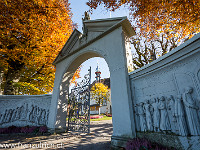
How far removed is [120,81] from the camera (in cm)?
411

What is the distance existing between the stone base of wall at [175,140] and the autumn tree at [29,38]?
832 cm

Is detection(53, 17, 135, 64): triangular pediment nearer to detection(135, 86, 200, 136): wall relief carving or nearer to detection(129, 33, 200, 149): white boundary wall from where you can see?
detection(129, 33, 200, 149): white boundary wall

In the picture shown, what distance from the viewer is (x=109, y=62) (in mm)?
4676

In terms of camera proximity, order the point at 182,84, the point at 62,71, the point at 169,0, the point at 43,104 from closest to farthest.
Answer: the point at 182,84
the point at 169,0
the point at 62,71
the point at 43,104

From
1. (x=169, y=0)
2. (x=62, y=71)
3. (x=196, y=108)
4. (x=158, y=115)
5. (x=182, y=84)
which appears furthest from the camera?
(x=62, y=71)

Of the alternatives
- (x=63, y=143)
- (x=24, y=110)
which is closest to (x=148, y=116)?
(x=63, y=143)

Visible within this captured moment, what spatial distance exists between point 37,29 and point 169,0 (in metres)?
8.68

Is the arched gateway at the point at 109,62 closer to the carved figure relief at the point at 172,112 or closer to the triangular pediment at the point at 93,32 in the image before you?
the triangular pediment at the point at 93,32

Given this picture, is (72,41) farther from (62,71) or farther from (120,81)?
(120,81)

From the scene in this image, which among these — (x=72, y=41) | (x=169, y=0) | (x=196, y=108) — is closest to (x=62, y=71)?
(x=72, y=41)

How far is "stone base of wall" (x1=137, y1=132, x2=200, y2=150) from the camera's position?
2316 mm

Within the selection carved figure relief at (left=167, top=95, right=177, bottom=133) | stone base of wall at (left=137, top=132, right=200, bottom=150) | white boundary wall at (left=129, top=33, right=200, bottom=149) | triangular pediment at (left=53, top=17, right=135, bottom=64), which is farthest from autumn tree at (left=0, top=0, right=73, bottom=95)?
stone base of wall at (left=137, top=132, right=200, bottom=150)

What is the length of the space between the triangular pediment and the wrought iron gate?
1918mm

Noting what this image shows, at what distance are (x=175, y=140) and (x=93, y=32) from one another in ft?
18.7
